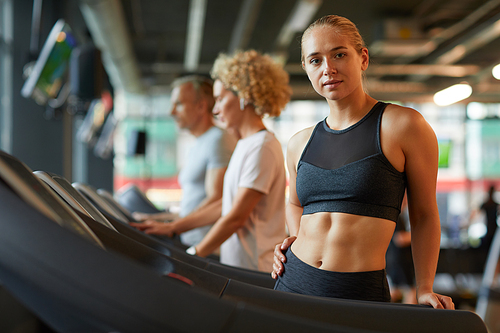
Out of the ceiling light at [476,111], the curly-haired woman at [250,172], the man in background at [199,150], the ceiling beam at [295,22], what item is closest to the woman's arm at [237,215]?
the curly-haired woman at [250,172]

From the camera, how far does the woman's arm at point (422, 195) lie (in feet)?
3.83

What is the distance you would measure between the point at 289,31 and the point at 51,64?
16.1 feet

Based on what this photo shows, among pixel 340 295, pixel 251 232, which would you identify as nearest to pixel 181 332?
pixel 340 295

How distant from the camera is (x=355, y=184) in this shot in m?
1.17

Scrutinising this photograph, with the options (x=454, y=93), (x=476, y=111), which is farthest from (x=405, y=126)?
(x=476, y=111)

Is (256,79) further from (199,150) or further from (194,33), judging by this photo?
(194,33)

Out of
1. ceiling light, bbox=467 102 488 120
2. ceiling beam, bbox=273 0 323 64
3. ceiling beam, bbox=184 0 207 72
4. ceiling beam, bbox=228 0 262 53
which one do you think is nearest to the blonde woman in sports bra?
ceiling beam, bbox=273 0 323 64

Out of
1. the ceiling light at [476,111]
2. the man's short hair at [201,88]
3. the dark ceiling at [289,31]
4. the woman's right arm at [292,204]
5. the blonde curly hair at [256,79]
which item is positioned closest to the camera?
the woman's right arm at [292,204]

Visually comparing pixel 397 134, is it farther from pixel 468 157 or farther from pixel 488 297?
pixel 468 157

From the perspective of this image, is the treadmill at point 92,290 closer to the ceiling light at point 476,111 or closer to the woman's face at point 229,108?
the woman's face at point 229,108

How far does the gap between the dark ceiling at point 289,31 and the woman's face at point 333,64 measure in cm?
432

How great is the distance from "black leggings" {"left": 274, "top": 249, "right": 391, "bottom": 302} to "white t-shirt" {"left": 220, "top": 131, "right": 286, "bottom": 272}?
66 centimetres

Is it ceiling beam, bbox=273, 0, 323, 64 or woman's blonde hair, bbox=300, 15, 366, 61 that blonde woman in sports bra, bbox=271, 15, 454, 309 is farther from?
ceiling beam, bbox=273, 0, 323, 64

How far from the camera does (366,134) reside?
120cm
